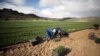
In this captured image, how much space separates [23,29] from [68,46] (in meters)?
0.95

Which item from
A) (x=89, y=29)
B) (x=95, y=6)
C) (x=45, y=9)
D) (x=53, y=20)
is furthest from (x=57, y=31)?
(x=95, y=6)

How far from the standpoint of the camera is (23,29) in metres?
3.07

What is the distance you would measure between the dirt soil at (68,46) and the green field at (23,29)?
134 millimetres

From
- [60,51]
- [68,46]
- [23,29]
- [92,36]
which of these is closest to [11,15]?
[23,29]

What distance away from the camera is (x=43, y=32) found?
127 inches

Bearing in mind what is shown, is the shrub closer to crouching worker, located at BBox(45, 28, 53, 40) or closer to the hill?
crouching worker, located at BBox(45, 28, 53, 40)

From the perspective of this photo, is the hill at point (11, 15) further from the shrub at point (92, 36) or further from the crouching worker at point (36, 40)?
the shrub at point (92, 36)

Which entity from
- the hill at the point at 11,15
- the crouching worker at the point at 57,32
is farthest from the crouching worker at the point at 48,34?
the hill at the point at 11,15

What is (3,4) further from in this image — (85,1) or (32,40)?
(85,1)

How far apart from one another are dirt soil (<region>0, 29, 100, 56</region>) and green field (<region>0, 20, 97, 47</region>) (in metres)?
0.13

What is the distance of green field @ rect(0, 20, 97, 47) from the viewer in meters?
2.85

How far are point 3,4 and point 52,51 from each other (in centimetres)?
123

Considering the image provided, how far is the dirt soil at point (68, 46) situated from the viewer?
3.00 meters

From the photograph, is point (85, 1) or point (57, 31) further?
point (85, 1)
